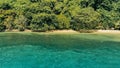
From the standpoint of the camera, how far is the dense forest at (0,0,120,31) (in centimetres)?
6150

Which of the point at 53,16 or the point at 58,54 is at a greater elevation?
the point at 53,16

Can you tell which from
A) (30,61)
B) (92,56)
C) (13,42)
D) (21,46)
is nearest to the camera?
(30,61)

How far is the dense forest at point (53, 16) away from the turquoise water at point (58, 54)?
14834mm

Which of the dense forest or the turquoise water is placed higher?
the dense forest

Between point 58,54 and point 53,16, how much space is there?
91.5ft

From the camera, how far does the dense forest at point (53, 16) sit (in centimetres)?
6150

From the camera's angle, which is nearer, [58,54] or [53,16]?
[58,54]

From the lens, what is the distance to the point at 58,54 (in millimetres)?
35188

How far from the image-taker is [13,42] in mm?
44844

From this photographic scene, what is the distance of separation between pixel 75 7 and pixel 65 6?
2390mm

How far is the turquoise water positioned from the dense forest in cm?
1483

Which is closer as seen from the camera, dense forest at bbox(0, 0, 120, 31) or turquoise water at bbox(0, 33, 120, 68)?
turquoise water at bbox(0, 33, 120, 68)

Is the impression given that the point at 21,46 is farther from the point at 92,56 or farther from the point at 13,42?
the point at 92,56

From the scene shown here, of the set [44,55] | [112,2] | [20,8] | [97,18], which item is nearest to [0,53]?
[44,55]
